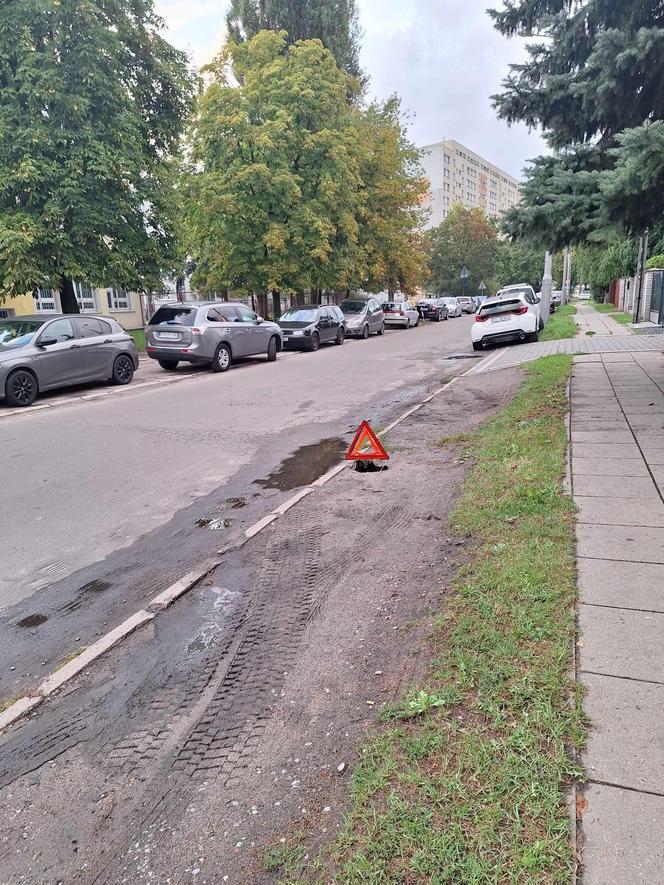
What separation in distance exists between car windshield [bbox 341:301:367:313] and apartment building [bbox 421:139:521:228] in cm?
7280

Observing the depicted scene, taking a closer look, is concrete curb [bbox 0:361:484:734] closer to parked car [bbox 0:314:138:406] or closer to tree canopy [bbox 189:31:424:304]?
parked car [bbox 0:314:138:406]

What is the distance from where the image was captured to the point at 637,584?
3572 mm

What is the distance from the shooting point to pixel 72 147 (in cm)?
1529

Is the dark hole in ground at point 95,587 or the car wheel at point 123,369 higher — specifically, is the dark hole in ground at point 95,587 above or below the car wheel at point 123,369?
below

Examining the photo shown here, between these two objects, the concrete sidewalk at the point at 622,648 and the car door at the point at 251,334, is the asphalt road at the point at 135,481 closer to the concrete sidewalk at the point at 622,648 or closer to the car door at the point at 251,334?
the concrete sidewalk at the point at 622,648

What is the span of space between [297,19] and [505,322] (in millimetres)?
25116

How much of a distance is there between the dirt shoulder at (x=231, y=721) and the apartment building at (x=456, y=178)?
98126 mm

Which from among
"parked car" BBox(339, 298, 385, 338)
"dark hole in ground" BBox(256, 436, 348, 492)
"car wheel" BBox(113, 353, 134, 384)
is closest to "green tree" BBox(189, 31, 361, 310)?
"parked car" BBox(339, 298, 385, 338)

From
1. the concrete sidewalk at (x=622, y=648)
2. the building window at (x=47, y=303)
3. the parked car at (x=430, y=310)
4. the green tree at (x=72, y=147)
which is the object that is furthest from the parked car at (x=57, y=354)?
the parked car at (x=430, y=310)

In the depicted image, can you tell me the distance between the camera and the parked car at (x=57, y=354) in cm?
1122

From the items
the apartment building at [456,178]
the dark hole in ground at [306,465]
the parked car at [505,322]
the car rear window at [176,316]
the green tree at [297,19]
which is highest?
the apartment building at [456,178]

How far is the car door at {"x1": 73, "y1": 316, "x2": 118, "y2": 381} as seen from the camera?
41.9ft

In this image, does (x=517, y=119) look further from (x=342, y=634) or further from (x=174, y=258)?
(x=174, y=258)

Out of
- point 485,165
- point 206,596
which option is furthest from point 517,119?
point 485,165
